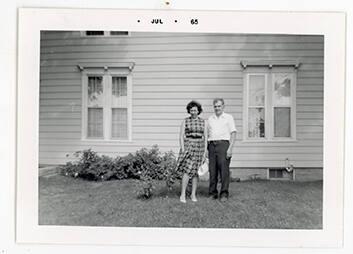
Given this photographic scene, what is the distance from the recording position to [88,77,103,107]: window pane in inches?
46.0

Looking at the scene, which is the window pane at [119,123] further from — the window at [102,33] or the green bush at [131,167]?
the window at [102,33]

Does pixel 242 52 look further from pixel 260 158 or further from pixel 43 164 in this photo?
pixel 43 164

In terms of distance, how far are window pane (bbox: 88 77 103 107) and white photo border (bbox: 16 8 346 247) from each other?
16 cm

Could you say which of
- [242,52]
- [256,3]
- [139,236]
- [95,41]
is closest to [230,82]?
[242,52]

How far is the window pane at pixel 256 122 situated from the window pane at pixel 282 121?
0.04 metres

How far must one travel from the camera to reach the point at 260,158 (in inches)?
46.5

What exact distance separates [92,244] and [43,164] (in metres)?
0.30

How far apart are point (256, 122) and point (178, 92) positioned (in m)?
0.27

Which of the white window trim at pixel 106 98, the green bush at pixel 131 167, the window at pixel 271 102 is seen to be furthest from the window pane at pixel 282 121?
the white window trim at pixel 106 98

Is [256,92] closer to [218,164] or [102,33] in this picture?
[218,164]

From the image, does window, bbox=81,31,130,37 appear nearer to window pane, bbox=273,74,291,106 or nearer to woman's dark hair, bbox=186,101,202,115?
woman's dark hair, bbox=186,101,202,115

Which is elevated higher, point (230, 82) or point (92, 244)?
point (230, 82)

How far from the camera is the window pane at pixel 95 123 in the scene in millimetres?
1171
